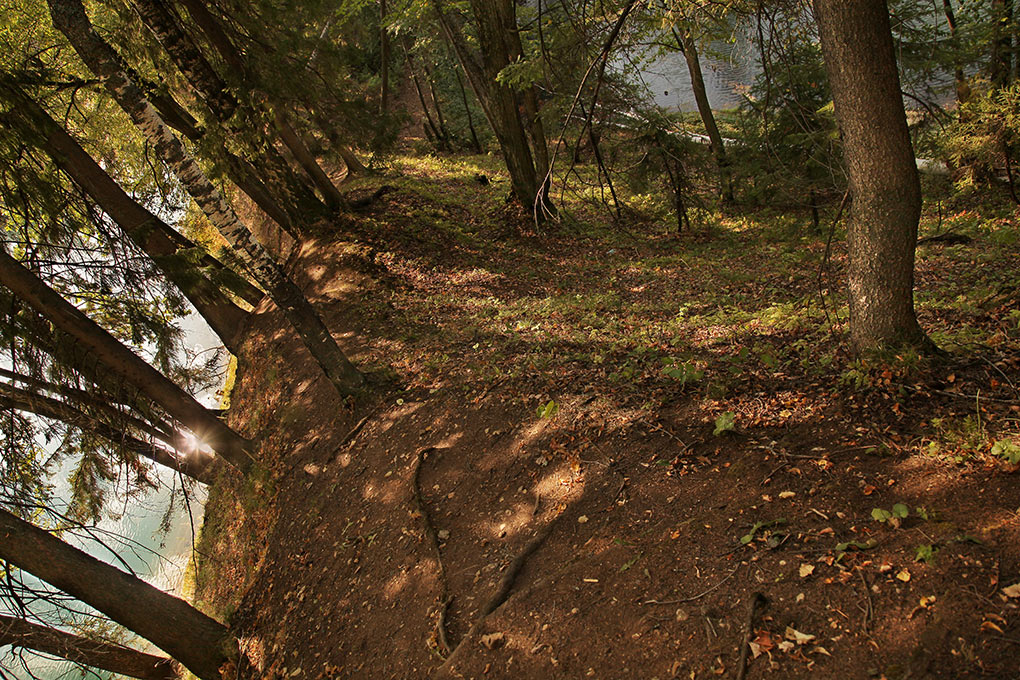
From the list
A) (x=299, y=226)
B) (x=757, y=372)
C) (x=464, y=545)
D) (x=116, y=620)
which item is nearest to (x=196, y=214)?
(x=299, y=226)

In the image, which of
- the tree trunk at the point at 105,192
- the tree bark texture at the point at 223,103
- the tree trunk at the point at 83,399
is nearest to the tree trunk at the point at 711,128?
the tree bark texture at the point at 223,103

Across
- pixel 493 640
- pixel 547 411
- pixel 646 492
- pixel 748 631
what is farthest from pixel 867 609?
pixel 547 411

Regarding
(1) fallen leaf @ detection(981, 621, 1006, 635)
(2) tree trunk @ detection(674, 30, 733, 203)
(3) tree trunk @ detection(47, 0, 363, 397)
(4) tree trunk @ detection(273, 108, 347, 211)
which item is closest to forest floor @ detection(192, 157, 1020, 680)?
(1) fallen leaf @ detection(981, 621, 1006, 635)

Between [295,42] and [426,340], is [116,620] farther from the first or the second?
[295,42]

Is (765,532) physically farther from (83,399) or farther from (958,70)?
(958,70)

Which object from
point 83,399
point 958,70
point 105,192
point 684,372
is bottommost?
point 684,372

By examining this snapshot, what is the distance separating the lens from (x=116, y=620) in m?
5.26

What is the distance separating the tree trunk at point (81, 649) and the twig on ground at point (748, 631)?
195 inches

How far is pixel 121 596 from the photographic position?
207 inches

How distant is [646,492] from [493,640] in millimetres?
1530

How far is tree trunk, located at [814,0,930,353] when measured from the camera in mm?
3744

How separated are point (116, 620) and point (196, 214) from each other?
11507 millimetres

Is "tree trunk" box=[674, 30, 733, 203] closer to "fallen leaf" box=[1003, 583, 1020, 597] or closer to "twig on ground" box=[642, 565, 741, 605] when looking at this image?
"twig on ground" box=[642, 565, 741, 605]

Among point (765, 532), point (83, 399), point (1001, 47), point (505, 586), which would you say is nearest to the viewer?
point (765, 532)
